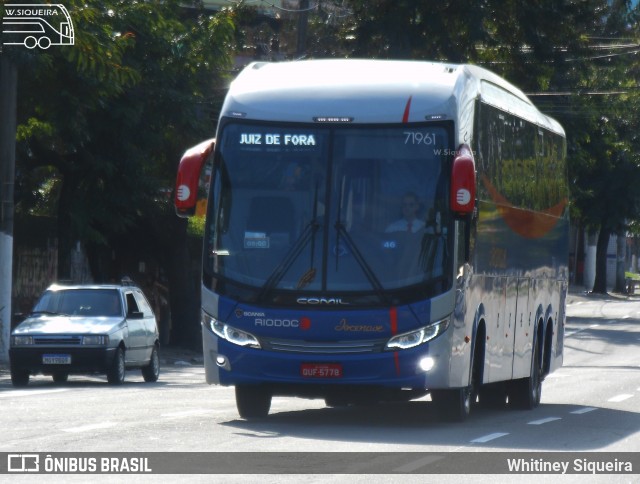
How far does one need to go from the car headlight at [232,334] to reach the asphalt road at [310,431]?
2.61 ft

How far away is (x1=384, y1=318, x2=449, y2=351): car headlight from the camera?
13852 mm

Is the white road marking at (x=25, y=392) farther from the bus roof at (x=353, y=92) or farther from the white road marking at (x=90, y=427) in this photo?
the bus roof at (x=353, y=92)

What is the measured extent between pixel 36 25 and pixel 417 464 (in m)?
15.0

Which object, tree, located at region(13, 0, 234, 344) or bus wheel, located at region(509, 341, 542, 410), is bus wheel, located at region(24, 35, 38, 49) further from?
bus wheel, located at region(509, 341, 542, 410)

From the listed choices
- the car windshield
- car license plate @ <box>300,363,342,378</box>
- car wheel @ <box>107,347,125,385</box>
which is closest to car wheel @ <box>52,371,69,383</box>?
the car windshield

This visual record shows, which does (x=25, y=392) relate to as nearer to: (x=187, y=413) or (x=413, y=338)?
(x=187, y=413)

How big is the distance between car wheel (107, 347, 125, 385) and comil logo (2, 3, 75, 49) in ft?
17.2

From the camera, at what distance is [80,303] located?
23.6 m

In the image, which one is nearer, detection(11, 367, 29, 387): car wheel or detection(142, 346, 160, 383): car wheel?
detection(11, 367, 29, 387): car wheel

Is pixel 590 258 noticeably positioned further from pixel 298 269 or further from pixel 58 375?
pixel 298 269

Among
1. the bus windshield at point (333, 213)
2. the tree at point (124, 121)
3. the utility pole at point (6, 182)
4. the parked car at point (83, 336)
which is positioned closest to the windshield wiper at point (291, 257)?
the bus windshield at point (333, 213)

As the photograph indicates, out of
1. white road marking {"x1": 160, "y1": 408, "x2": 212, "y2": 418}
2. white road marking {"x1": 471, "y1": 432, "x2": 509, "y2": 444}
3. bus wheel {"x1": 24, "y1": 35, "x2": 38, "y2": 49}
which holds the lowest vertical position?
white road marking {"x1": 160, "y1": 408, "x2": 212, "y2": 418}

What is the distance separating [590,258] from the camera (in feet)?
274

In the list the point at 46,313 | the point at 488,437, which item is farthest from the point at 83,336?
the point at 488,437
